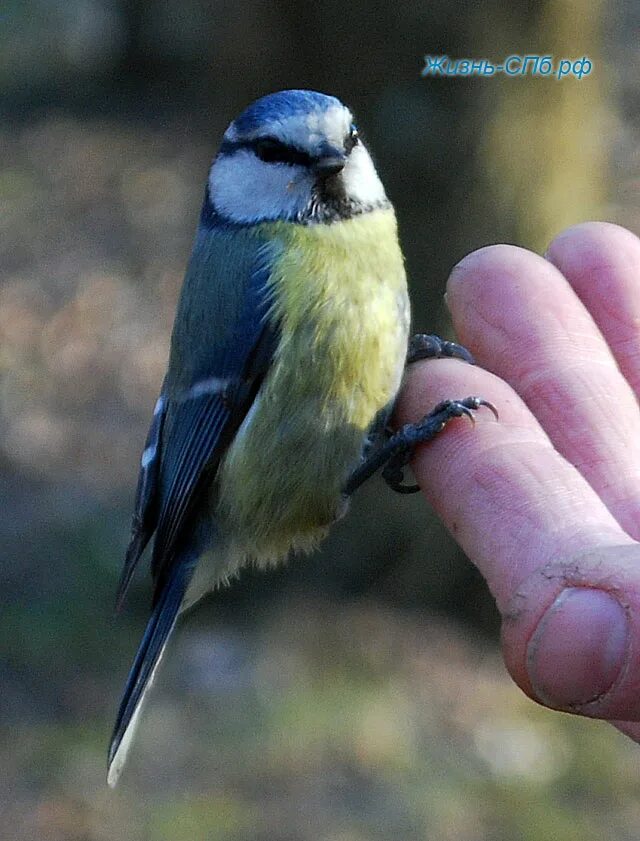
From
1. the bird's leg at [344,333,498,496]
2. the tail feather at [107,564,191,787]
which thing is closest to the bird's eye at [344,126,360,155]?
the bird's leg at [344,333,498,496]

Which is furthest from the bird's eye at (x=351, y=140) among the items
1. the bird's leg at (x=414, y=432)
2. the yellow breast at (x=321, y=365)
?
the bird's leg at (x=414, y=432)

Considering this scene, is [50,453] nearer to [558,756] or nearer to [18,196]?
[558,756]

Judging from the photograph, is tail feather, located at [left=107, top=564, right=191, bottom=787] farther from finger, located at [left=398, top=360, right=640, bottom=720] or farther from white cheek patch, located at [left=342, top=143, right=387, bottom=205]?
white cheek patch, located at [left=342, top=143, right=387, bottom=205]

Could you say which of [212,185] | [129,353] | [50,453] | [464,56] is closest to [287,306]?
[212,185]

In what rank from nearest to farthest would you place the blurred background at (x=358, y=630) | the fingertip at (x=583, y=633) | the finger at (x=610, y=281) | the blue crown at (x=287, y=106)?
the fingertip at (x=583, y=633) < the blue crown at (x=287, y=106) < the finger at (x=610, y=281) < the blurred background at (x=358, y=630)

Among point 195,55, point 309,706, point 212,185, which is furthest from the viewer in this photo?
point 195,55

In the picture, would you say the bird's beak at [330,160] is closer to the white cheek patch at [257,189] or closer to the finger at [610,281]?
the white cheek patch at [257,189]

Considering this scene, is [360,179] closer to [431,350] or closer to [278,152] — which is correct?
[278,152]

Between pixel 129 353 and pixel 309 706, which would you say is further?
pixel 129 353
